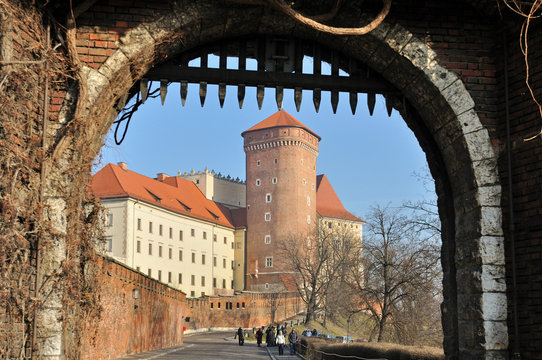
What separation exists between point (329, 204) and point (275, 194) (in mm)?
17507

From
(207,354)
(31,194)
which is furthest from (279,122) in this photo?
(31,194)

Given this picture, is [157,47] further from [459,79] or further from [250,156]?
[250,156]

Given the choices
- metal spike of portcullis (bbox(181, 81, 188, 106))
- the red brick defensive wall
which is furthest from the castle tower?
metal spike of portcullis (bbox(181, 81, 188, 106))

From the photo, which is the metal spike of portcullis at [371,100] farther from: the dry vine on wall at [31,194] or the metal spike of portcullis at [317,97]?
the dry vine on wall at [31,194]

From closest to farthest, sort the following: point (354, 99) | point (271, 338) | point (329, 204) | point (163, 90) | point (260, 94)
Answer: point (163, 90)
point (260, 94)
point (354, 99)
point (271, 338)
point (329, 204)

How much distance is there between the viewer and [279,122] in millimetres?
→ 86188

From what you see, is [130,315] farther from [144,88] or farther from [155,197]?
[155,197]

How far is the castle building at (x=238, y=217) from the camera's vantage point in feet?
227

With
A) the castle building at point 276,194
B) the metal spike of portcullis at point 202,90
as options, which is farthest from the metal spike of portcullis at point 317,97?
the castle building at point 276,194

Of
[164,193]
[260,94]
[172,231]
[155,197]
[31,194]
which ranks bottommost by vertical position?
[31,194]

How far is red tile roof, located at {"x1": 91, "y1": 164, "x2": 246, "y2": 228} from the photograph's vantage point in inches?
2633

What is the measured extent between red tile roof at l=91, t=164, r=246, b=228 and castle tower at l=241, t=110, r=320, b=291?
4.00m

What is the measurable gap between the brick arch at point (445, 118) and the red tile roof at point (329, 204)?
82993mm

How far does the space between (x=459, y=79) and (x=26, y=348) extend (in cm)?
541
